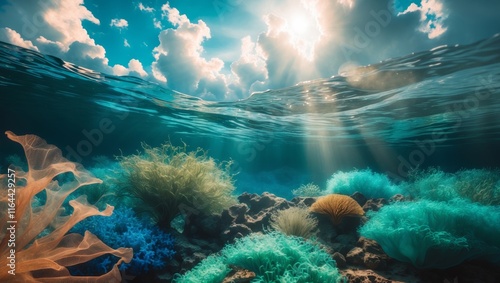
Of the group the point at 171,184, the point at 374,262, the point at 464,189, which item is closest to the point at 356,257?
the point at 374,262

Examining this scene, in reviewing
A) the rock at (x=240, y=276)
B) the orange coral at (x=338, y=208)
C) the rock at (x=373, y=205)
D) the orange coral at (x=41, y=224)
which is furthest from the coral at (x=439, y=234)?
the orange coral at (x=41, y=224)

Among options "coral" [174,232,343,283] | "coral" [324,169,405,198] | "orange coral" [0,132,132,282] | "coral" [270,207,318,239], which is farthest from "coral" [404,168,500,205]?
"orange coral" [0,132,132,282]

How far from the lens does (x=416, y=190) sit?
9.36 meters

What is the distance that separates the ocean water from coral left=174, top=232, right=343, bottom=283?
376 inches

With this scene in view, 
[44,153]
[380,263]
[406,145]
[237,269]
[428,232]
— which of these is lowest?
[237,269]

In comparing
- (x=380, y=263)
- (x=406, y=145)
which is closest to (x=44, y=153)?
(x=380, y=263)

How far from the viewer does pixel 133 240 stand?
420 centimetres

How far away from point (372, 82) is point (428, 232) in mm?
10011

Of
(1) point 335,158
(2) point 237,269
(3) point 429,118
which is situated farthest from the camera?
(1) point 335,158

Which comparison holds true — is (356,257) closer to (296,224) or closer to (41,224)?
(296,224)

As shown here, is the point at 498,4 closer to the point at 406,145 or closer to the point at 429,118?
the point at 429,118

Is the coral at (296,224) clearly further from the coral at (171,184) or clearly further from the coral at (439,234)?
the coral at (171,184)

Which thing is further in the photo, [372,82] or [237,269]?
[372,82]

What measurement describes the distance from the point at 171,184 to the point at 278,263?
11.0ft
